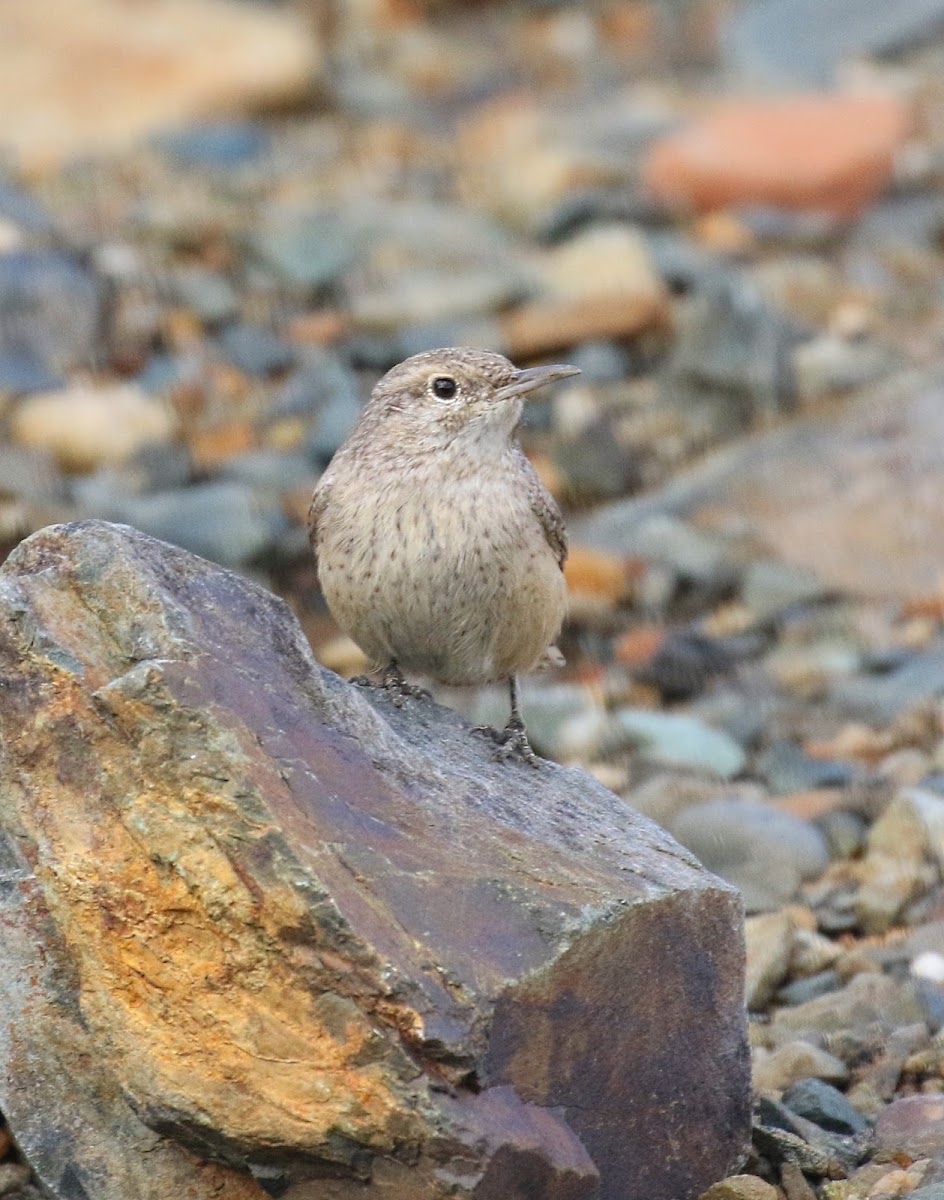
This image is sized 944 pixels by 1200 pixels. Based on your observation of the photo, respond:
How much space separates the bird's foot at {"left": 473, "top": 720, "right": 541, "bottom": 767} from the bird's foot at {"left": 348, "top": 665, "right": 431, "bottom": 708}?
260 millimetres

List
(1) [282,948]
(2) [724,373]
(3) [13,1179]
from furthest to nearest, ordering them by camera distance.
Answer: (2) [724,373] → (3) [13,1179] → (1) [282,948]

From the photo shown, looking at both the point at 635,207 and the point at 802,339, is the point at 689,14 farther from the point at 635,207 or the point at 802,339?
the point at 802,339

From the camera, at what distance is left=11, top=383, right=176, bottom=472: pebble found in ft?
38.6

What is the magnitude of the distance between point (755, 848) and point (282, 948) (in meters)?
3.57

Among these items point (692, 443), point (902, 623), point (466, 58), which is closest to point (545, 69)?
point (466, 58)

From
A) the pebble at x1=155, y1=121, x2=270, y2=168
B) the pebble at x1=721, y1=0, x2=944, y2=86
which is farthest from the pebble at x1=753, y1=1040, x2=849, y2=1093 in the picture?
the pebble at x1=721, y1=0, x2=944, y2=86

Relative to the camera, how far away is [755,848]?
7.73 m

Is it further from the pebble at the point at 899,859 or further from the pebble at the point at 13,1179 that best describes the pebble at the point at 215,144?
the pebble at the point at 13,1179

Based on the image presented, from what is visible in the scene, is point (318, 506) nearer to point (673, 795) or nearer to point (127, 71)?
point (673, 795)

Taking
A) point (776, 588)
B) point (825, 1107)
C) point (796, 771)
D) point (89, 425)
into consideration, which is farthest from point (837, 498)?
point (825, 1107)

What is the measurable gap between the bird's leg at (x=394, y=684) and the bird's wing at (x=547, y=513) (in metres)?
0.66

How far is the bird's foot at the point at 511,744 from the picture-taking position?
235 inches

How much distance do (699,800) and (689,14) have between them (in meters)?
12.7

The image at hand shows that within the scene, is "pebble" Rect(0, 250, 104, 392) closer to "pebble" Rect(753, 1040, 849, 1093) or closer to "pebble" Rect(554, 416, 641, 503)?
"pebble" Rect(554, 416, 641, 503)
